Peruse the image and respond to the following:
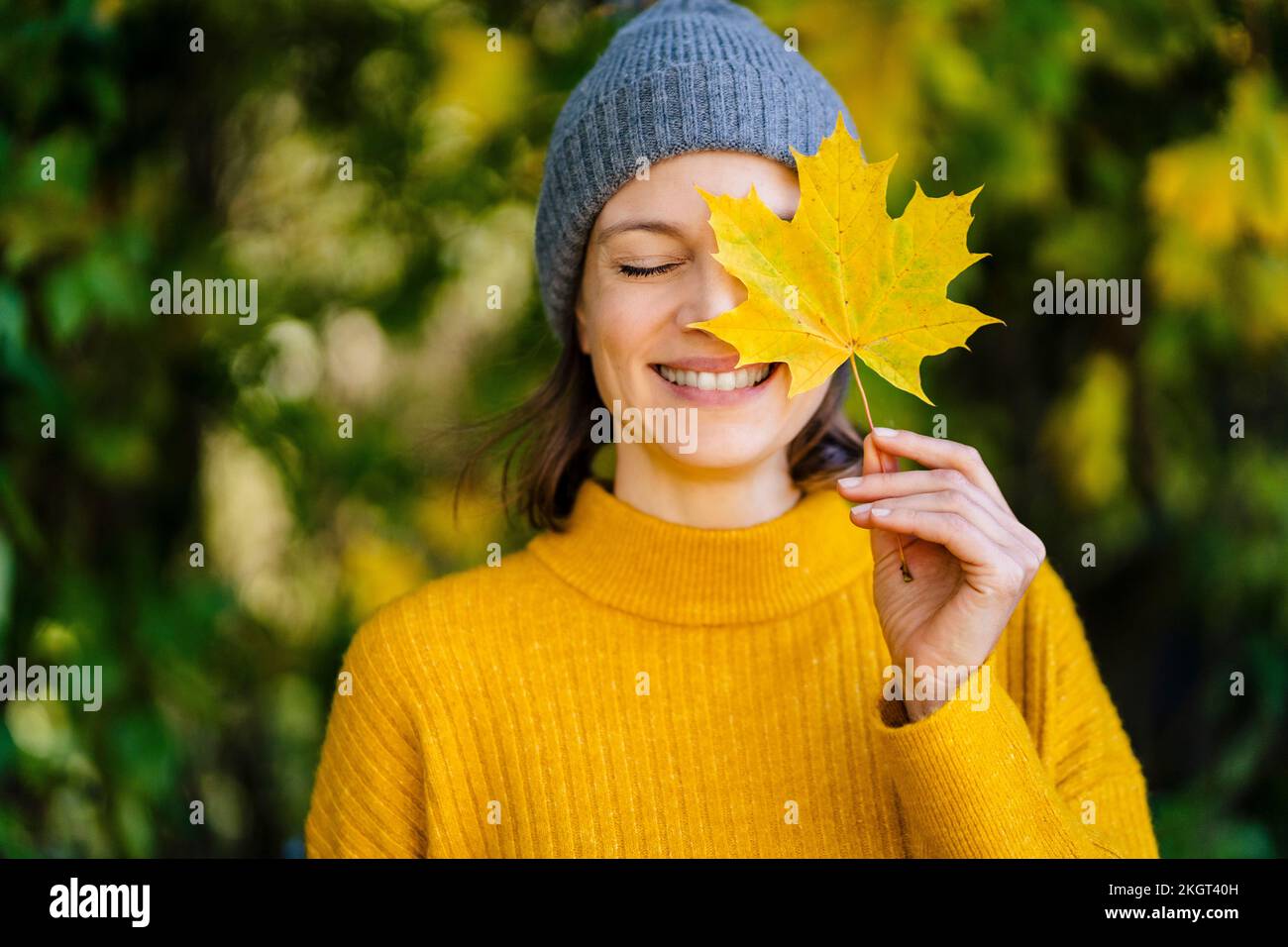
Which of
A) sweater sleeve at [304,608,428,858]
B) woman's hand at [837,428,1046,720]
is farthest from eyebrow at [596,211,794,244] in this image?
sweater sleeve at [304,608,428,858]

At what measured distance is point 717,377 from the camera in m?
1.43

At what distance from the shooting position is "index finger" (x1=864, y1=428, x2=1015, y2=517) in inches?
49.2

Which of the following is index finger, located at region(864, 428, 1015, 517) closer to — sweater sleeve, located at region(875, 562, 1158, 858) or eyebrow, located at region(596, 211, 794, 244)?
sweater sleeve, located at region(875, 562, 1158, 858)

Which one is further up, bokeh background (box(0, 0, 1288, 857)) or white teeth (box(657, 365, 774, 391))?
bokeh background (box(0, 0, 1288, 857))

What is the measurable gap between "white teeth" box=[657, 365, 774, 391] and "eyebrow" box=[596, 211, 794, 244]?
0.15 metres

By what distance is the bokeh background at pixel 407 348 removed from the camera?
2.30 metres

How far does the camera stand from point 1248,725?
9.66ft

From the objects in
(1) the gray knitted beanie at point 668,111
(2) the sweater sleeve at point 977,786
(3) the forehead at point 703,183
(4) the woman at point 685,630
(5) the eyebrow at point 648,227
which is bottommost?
(2) the sweater sleeve at point 977,786

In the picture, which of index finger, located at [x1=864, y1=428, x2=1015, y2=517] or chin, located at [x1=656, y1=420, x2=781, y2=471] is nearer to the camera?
index finger, located at [x1=864, y1=428, x2=1015, y2=517]

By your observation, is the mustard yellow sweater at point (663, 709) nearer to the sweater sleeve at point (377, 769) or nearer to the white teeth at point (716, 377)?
the sweater sleeve at point (377, 769)

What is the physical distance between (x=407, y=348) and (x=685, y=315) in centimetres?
153

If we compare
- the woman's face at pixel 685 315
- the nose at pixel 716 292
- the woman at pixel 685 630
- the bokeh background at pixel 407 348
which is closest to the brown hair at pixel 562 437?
the woman at pixel 685 630

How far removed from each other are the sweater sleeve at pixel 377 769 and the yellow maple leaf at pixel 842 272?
0.61m
